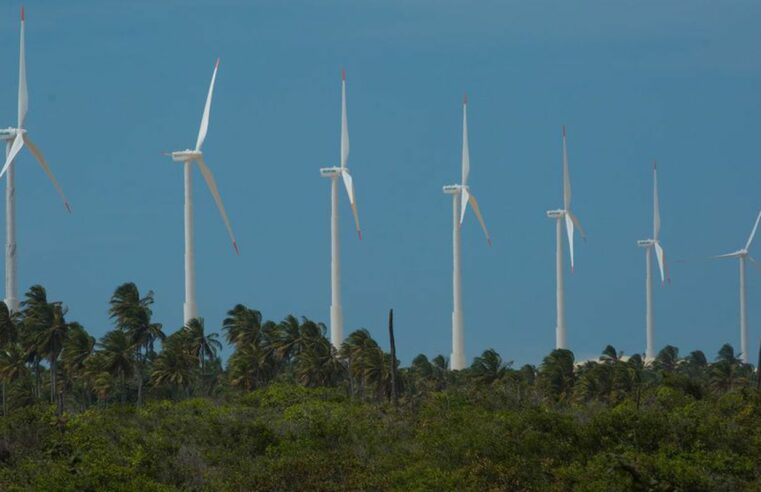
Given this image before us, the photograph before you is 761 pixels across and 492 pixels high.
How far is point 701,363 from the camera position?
178 meters

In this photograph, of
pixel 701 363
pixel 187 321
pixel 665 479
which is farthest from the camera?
pixel 701 363

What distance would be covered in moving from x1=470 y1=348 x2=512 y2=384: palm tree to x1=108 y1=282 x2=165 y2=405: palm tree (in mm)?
27802

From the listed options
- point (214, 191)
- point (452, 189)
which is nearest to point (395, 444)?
point (214, 191)

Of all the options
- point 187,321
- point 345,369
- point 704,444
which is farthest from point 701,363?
point 704,444

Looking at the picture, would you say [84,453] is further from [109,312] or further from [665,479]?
[109,312]

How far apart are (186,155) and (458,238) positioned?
36.1m

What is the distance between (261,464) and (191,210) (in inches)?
2564

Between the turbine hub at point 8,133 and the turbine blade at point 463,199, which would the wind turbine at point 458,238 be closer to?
the turbine blade at point 463,199

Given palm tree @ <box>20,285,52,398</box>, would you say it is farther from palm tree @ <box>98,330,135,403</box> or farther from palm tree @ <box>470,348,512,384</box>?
palm tree @ <box>470,348,512,384</box>

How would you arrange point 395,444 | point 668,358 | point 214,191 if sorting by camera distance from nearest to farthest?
point 395,444, point 214,191, point 668,358

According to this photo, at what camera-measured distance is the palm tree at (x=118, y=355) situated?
122m

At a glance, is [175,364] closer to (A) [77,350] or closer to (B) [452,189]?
(A) [77,350]

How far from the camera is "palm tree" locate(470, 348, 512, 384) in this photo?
131m

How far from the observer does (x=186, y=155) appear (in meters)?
117
